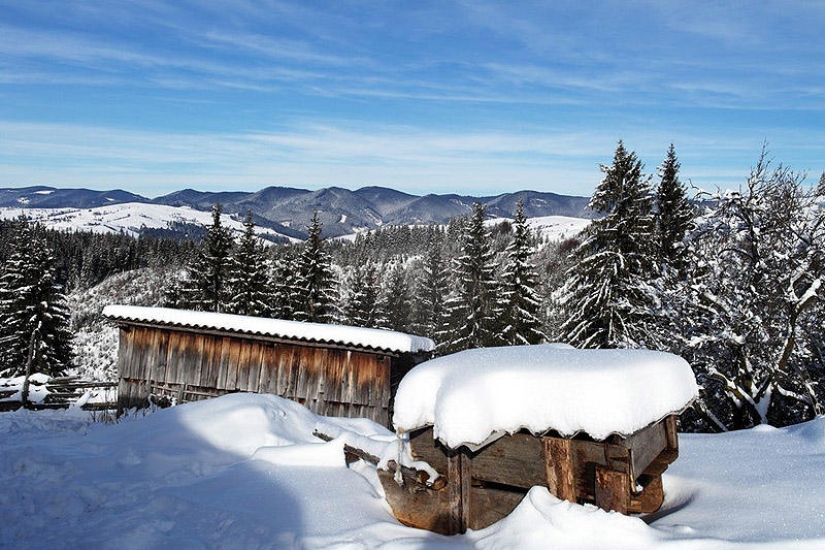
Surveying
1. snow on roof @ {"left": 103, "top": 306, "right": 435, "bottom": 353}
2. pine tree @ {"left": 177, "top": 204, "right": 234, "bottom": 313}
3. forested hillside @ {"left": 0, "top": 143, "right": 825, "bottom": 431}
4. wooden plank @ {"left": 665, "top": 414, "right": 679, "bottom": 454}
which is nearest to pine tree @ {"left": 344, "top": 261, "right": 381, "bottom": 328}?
forested hillside @ {"left": 0, "top": 143, "right": 825, "bottom": 431}

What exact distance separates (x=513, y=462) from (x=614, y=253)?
20085mm

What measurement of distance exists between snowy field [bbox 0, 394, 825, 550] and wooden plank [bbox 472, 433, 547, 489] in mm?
180

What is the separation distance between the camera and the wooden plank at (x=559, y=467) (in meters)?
A: 3.85

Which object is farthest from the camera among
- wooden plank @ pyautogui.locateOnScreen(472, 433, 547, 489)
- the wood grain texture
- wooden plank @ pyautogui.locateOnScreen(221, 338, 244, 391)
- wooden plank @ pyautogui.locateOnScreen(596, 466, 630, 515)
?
wooden plank @ pyautogui.locateOnScreen(221, 338, 244, 391)

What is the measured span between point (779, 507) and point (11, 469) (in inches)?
269

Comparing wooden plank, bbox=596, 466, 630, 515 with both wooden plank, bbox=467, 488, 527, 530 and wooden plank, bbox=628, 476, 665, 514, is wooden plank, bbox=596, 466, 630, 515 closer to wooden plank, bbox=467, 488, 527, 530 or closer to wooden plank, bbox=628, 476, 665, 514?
wooden plank, bbox=467, 488, 527, 530

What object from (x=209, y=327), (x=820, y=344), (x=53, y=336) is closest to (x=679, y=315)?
(x=820, y=344)

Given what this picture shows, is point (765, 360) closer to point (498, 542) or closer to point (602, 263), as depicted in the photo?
point (498, 542)

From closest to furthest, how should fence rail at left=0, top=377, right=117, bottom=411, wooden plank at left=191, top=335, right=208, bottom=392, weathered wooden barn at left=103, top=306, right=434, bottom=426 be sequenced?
weathered wooden barn at left=103, top=306, right=434, bottom=426, wooden plank at left=191, top=335, right=208, bottom=392, fence rail at left=0, top=377, right=117, bottom=411

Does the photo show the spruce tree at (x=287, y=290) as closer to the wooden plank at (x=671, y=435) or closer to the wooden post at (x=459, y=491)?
the wooden post at (x=459, y=491)

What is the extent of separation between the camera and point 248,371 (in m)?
13.8

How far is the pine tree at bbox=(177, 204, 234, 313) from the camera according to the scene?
33.0 m

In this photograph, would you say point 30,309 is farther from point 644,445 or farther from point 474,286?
→ point 644,445

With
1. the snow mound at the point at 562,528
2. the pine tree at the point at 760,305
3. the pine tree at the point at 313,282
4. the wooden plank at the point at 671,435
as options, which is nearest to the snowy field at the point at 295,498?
the snow mound at the point at 562,528
